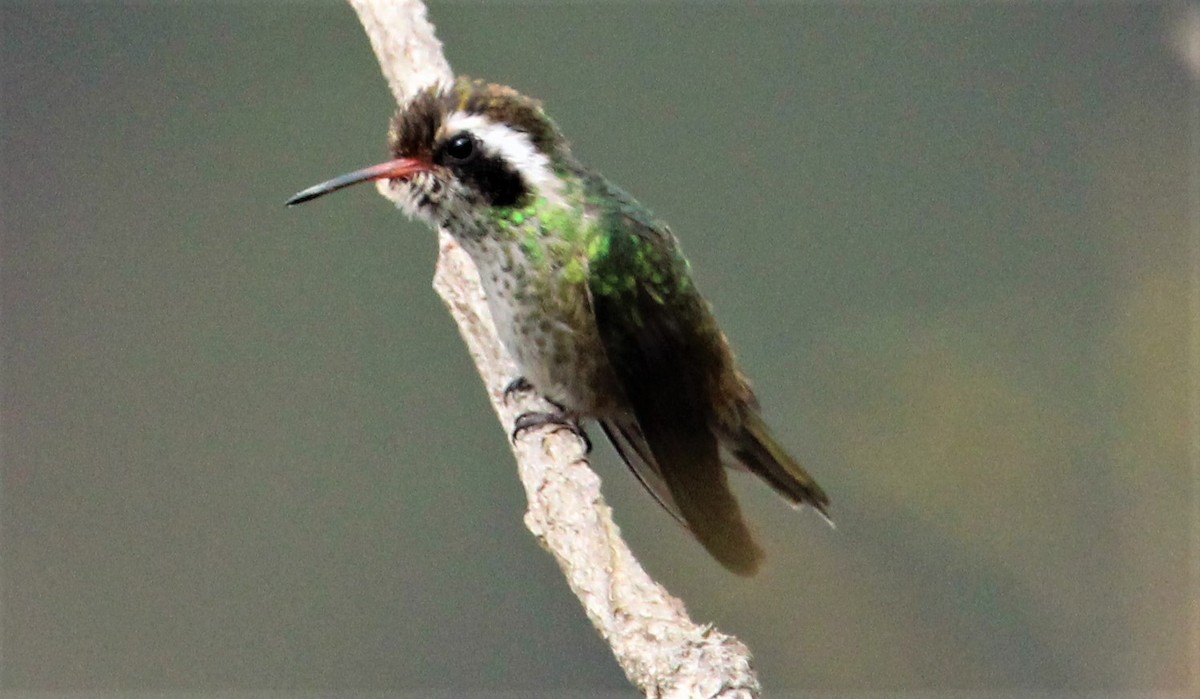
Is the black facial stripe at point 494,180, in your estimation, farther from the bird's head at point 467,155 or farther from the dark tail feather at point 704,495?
the dark tail feather at point 704,495

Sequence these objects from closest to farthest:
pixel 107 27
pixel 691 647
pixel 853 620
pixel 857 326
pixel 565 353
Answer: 1. pixel 691 647
2. pixel 565 353
3. pixel 853 620
4. pixel 857 326
5. pixel 107 27

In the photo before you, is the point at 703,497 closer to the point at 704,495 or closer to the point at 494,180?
the point at 704,495

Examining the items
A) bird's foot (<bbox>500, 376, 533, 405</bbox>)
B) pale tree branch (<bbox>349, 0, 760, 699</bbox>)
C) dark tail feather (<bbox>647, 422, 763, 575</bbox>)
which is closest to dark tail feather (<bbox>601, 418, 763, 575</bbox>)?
dark tail feather (<bbox>647, 422, 763, 575</bbox>)

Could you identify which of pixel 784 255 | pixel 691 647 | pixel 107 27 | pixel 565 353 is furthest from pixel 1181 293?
pixel 107 27

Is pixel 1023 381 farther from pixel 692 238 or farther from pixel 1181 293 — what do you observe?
pixel 692 238

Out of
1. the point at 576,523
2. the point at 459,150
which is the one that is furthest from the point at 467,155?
the point at 576,523

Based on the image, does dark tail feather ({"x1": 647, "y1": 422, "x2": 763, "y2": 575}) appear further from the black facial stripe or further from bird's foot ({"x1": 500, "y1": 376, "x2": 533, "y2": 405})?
the black facial stripe
